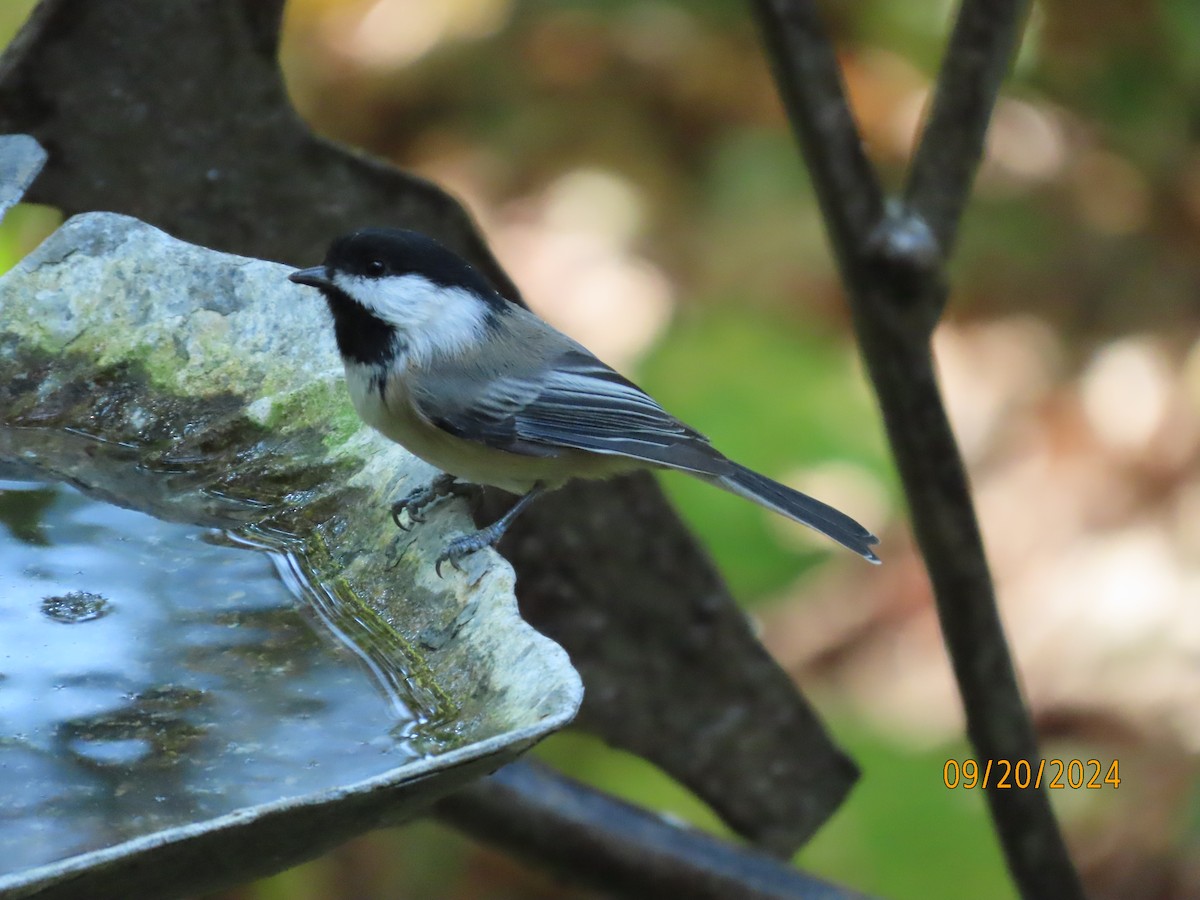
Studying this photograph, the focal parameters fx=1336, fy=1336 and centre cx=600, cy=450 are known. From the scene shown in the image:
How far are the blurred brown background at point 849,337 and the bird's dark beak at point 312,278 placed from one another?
4.09ft

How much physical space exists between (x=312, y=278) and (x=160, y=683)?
18.5 inches

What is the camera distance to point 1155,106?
Result: 315 centimetres

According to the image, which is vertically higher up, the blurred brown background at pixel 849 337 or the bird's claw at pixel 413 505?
the blurred brown background at pixel 849 337

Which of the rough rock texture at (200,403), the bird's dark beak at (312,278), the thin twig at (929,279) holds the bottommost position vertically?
the rough rock texture at (200,403)

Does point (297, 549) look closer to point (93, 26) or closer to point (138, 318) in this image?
point (138, 318)

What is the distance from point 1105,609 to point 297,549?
89.5 inches

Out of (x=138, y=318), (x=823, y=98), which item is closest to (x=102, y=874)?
(x=138, y=318)

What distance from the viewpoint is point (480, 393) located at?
1.50m

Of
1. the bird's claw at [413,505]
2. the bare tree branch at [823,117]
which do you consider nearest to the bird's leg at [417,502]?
the bird's claw at [413,505]

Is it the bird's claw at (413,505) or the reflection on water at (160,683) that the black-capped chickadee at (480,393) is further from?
the reflection on water at (160,683)

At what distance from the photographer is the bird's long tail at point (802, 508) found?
1.48 meters

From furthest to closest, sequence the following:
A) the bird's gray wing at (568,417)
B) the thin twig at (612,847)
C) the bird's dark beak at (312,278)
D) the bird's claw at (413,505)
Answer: the thin twig at (612,847) → the bird's gray wing at (568,417) → the bird's dark beak at (312,278) → the bird's claw at (413,505)
